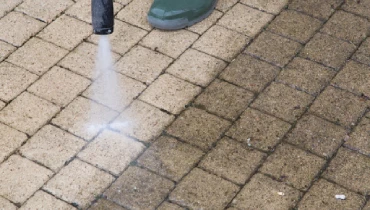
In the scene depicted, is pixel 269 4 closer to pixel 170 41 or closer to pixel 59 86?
pixel 170 41

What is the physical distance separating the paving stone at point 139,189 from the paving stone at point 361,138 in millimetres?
1199

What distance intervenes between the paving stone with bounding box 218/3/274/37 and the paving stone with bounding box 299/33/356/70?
1.32 ft

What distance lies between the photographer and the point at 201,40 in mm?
5637

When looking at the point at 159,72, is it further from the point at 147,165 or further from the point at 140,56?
the point at 147,165

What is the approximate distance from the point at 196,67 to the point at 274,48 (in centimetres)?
61

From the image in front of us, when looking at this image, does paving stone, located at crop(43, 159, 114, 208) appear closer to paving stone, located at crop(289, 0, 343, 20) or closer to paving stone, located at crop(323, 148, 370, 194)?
paving stone, located at crop(323, 148, 370, 194)

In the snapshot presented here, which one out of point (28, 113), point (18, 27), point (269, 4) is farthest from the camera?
point (269, 4)

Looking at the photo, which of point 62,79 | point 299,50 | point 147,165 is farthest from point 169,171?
point 299,50

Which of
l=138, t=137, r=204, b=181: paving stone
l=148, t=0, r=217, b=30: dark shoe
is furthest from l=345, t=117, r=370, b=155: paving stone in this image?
l=148, t=0, r=217, b=30: dark shoe

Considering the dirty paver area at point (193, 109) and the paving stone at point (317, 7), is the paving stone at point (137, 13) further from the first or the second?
the paving stone at point (317, 7)

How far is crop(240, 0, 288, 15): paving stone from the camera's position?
5930mm

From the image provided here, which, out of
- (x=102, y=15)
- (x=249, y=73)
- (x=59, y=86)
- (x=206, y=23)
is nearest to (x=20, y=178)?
(x=59, y=86)

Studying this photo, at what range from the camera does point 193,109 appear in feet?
16.6

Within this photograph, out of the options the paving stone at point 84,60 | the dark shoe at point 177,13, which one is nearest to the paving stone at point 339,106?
the dark shoe at point 177,13
